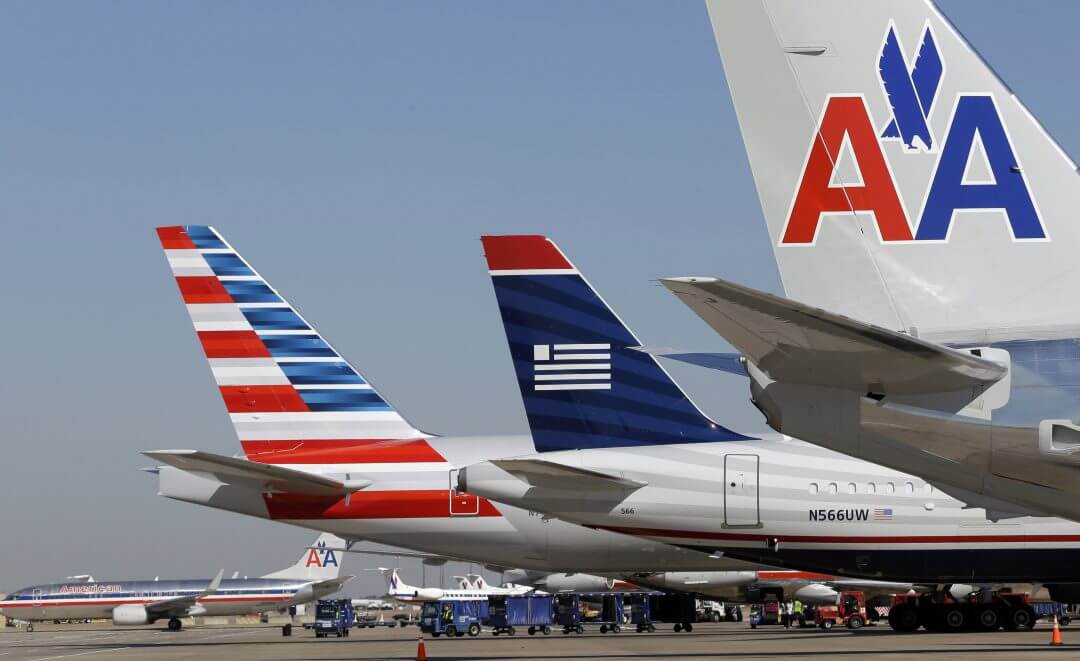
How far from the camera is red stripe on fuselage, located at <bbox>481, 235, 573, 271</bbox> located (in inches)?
980

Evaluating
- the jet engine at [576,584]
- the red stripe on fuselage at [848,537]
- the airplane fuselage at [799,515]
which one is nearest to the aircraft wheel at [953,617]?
the airplane fuselage at [799,515]

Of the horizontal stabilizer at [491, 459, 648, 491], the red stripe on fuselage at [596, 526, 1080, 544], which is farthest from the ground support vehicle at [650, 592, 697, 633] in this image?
the horizontal stabilizer at [491, 459, 648, 491]

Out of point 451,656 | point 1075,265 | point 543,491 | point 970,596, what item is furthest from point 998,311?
point 970,596

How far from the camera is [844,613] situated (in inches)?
1796

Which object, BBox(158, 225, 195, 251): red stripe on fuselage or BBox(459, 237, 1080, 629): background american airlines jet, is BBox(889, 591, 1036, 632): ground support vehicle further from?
BBox(158, 225, 195, 251): red stripe on fuselage

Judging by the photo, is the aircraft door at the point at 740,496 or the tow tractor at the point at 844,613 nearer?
the aircraft door at the point at 740,496

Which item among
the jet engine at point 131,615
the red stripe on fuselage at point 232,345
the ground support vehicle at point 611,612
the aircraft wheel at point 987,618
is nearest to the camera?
the red stripe on fuselage at point 232,345

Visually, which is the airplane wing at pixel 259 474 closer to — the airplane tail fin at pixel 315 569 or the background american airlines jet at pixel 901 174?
the background american airlines jet at pixel 901 174

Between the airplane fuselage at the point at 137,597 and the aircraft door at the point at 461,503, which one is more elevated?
the aircraft door at the point at 461,503

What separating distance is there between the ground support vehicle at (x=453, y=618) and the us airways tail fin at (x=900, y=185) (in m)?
39.2

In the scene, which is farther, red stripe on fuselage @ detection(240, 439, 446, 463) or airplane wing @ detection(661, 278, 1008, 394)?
red stripe on fuselage @ detection(240, 439, 446, 463)

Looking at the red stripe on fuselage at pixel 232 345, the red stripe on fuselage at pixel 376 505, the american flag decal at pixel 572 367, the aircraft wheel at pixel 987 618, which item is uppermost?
the red stripe on fuselage at pixel 232 345

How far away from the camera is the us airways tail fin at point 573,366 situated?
25.0 m

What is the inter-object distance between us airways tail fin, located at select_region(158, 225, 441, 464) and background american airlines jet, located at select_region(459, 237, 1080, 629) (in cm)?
524
